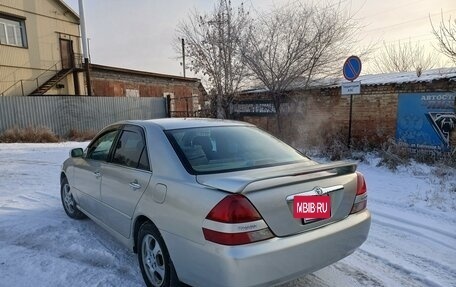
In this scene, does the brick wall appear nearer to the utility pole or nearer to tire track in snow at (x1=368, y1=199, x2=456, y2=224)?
tire track in snow at (x1=368, y1=199, x2=456, y2=224)

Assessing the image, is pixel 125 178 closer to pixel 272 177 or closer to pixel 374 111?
pixel 272 177

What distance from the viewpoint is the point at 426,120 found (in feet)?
28.6

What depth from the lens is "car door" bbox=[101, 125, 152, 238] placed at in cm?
306

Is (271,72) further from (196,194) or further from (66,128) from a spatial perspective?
(66,128)

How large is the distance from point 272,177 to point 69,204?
3.61 metres

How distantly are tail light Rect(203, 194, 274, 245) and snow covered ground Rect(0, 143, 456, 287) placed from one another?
1.06 m

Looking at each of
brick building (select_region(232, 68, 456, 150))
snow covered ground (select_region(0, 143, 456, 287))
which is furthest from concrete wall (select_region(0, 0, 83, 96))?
snow covered ground (select_region(0, 143, 456, 287))

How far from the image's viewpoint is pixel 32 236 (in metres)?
4.23

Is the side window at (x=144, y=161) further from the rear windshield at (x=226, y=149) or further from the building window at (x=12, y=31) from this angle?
the building window at (x=12, y=31)

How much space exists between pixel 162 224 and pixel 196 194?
465 mm

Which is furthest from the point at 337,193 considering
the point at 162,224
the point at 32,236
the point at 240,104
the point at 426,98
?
the point at 240,104

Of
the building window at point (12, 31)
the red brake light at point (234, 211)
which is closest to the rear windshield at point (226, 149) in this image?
the red brake light at point (234, 211)

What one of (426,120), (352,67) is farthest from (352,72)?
(426,120)

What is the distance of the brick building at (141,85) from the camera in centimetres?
2533
